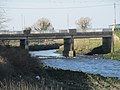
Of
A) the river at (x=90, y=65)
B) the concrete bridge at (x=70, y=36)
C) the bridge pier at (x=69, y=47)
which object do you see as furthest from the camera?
the bridge pier at (x=69, y=47)

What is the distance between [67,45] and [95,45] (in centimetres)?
1262

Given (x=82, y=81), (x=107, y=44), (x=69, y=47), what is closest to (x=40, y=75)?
(x=82, y=81)

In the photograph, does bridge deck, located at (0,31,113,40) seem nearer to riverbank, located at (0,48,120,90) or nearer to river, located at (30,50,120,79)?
river, located at (30,50,120,79)

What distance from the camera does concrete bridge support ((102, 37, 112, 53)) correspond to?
11862 cm

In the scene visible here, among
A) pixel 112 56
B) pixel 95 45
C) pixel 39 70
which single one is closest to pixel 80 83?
pixel 39 70

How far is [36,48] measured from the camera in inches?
6403

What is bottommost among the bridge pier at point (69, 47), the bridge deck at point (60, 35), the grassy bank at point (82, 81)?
the bridge pier at point (69, 47)

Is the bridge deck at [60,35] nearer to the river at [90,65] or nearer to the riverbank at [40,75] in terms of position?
the river at [90,65]

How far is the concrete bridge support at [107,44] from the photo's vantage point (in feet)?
389

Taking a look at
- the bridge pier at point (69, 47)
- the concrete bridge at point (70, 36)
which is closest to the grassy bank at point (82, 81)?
the concrete bridge at point (70, 36)

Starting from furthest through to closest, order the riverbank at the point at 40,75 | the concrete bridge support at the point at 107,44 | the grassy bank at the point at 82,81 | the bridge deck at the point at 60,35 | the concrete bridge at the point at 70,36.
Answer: the concrete bridge support at the point at 107,44 < the concrete bridge at the point at 70,36 < the bridge deck at the point at 60,35 < the grassy bank at the point at 82,81 < the riverbank at the point at 40,75

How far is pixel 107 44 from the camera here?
4734 inches

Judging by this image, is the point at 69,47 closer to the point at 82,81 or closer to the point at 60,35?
the point at 60,35

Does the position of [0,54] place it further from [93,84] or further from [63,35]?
[63,35]
